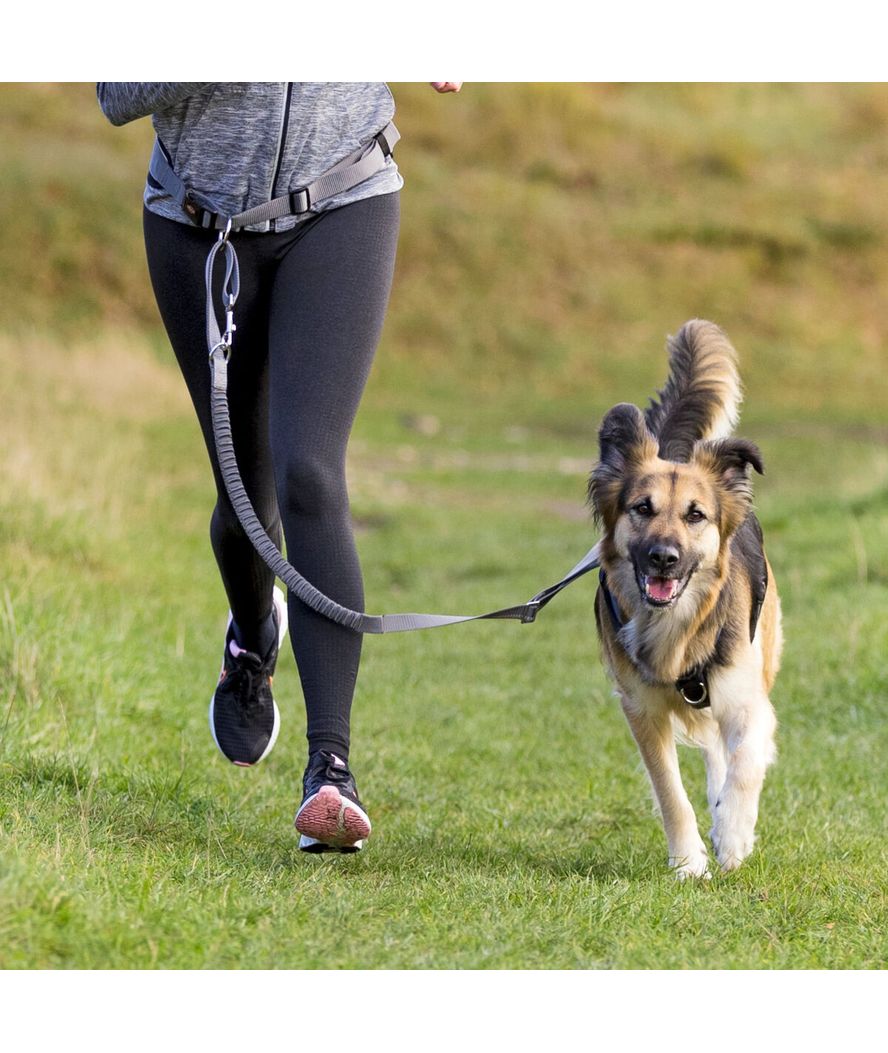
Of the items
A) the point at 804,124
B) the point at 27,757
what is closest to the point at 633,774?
the point at 27,757

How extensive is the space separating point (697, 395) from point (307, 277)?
60.1 inches

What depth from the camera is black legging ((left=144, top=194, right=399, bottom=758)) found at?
131 inches

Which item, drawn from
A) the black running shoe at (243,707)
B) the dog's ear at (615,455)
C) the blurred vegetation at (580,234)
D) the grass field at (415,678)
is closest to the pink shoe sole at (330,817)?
the grass field at (415,678)

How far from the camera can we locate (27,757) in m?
3.99

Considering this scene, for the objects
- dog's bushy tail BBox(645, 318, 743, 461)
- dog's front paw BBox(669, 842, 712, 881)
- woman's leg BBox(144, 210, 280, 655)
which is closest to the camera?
woman's leg BBox(144, 210, 280, 655)

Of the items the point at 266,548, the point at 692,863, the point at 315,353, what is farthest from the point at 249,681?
the point at 692,863

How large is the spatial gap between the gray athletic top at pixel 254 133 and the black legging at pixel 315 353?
89 mm

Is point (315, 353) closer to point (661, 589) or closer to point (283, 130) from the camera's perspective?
point (283, 130)

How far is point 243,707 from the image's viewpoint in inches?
159

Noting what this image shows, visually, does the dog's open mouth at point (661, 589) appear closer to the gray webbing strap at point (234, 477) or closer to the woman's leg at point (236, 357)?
the gray webbing strap at point (234, 477)

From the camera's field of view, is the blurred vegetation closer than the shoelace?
No

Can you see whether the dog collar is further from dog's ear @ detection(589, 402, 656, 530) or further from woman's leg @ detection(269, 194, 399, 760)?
woman's leg @ detection(269, 194, 399, 760)

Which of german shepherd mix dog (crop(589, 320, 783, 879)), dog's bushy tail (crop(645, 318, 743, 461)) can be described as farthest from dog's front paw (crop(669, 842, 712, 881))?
dog's bushy tail (crop(645, 318, 743, 461))

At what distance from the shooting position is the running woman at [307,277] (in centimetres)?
334
